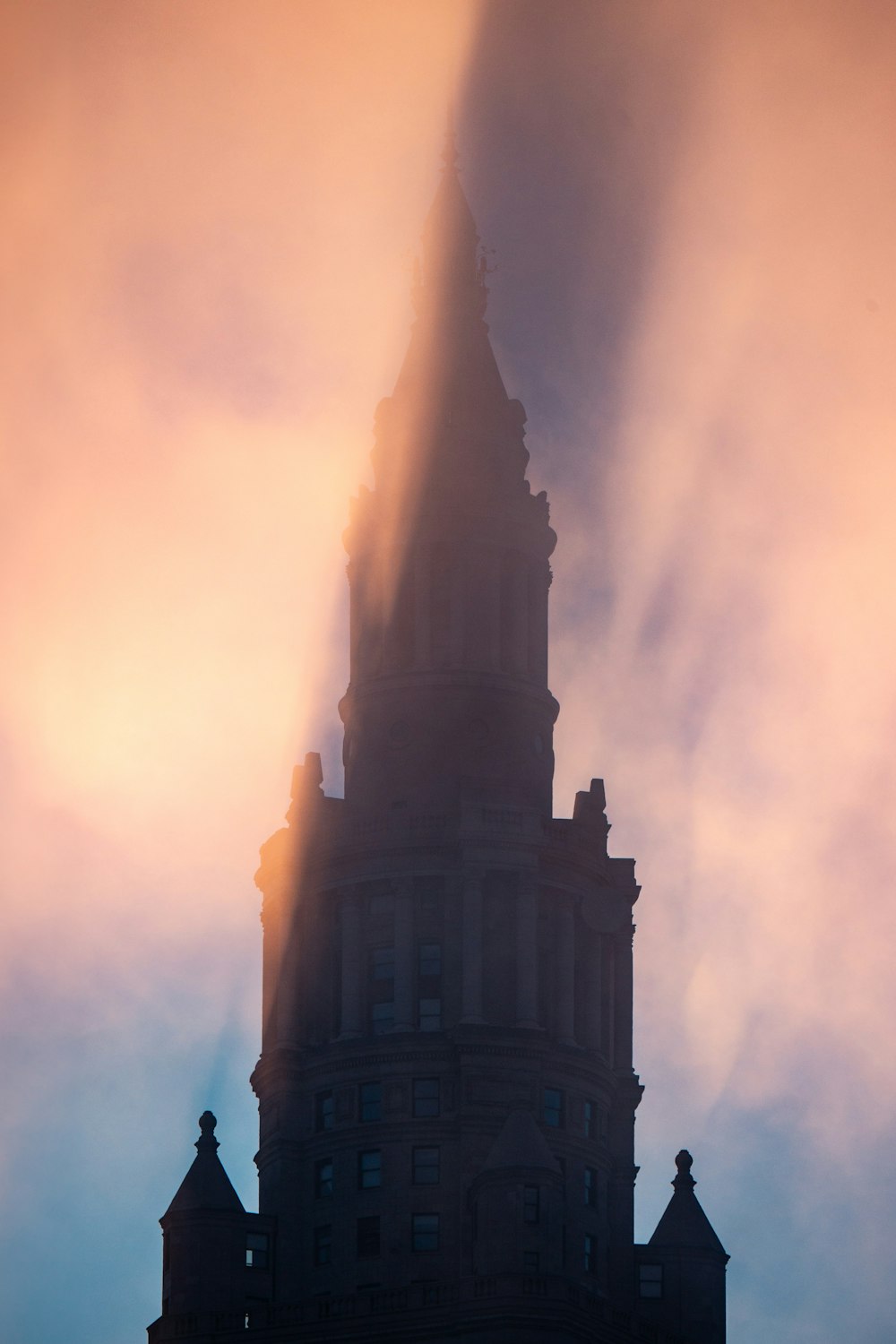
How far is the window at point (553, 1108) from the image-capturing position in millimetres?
165875

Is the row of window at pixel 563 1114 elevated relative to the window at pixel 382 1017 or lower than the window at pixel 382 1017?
lower

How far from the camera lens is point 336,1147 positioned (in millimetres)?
166000

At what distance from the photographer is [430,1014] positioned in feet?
547

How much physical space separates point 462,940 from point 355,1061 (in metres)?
7.53

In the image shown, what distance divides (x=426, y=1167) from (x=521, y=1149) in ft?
22.2

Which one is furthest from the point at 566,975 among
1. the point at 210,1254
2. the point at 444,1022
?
the point at 210,1254

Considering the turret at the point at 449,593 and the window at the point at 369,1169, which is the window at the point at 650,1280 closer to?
the window at the point at 369,1169

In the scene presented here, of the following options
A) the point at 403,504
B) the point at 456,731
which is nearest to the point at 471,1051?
the point at 456,731

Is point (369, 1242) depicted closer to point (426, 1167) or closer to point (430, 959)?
point (426, 1167)

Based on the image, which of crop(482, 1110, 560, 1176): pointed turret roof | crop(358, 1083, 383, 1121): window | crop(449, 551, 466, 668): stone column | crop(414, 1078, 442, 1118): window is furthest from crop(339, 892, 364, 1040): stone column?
crop(449, 551, 466, 668): stone column

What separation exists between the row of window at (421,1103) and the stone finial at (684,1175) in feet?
18.1

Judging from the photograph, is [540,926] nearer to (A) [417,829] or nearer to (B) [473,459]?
(A) [417,829]

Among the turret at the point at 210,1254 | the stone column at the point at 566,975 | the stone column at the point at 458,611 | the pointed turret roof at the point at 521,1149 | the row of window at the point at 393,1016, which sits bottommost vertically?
the turret at the point at 210,1254

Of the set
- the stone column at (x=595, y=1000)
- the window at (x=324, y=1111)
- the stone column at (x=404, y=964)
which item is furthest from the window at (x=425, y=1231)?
the stone column at (x=595, y=1000)
